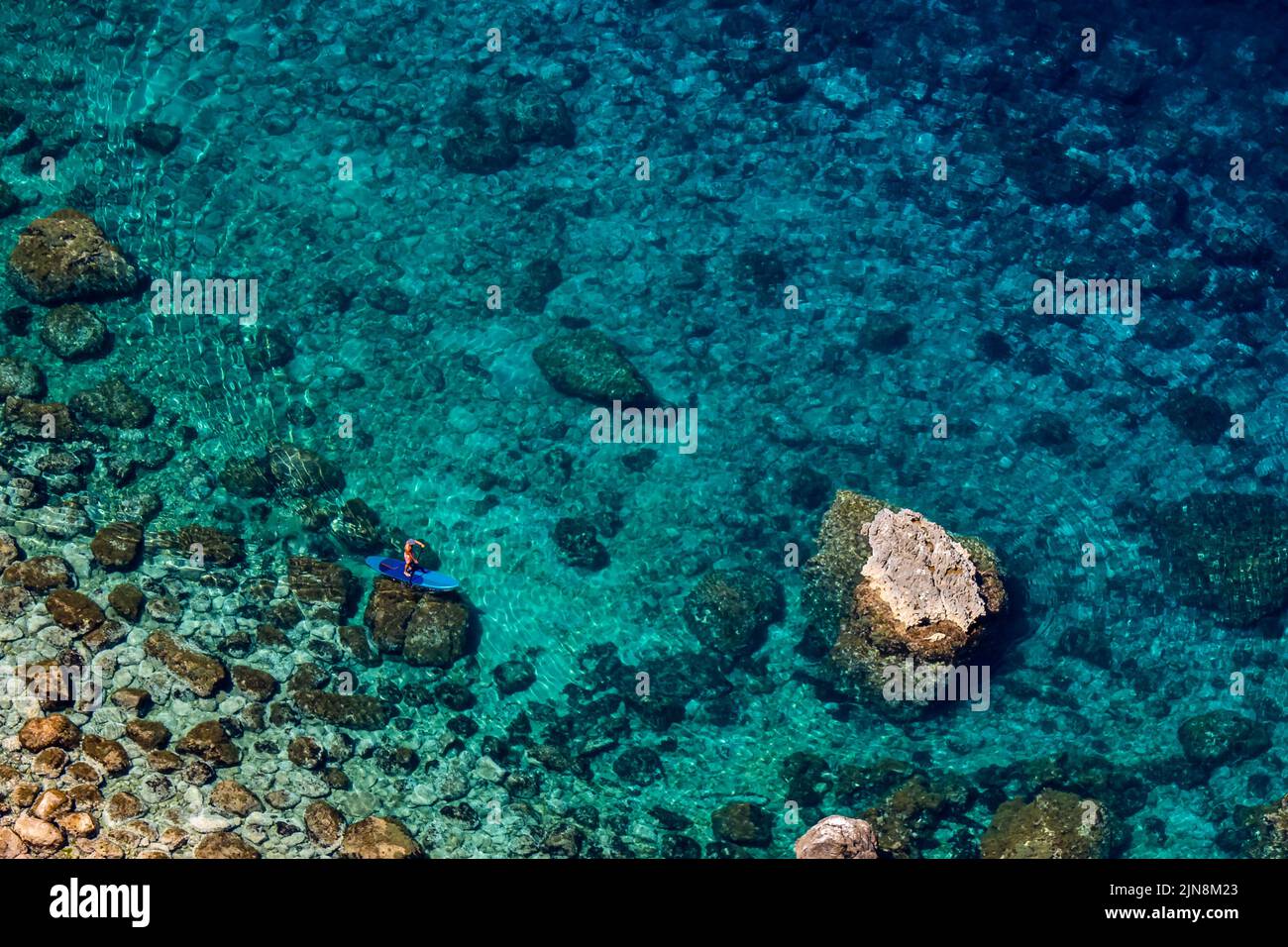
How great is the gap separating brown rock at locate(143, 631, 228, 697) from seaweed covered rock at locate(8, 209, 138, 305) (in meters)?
9.09

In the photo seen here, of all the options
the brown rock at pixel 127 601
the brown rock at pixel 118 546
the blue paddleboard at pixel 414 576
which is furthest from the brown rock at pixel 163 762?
the blue paddleboard at pixel 414 576

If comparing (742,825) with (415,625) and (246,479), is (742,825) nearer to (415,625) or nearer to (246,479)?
(415,625)

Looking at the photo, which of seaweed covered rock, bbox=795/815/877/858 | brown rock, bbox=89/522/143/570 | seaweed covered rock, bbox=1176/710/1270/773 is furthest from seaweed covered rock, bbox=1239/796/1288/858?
brown rock, bbox=89/522/143/570

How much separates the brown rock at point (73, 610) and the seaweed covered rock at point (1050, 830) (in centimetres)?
1646

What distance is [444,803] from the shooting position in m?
19.0

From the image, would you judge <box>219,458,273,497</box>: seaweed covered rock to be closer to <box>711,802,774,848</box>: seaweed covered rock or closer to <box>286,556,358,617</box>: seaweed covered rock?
<box>286,556,358,617</box>: seaweed covered rock

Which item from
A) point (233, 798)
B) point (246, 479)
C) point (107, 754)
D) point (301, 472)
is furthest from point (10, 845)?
point (301, 472)

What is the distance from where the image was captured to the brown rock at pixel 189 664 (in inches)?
749

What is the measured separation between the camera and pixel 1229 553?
78.1 feet

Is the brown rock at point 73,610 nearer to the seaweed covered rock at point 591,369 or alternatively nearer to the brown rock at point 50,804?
the brown rock at point 50,804

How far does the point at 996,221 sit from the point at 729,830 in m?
17.8

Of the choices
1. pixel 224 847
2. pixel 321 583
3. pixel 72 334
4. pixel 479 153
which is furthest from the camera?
pixel 479 153

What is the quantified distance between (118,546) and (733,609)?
11.9 meters

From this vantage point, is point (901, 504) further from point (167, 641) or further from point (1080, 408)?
point (167, 641)
